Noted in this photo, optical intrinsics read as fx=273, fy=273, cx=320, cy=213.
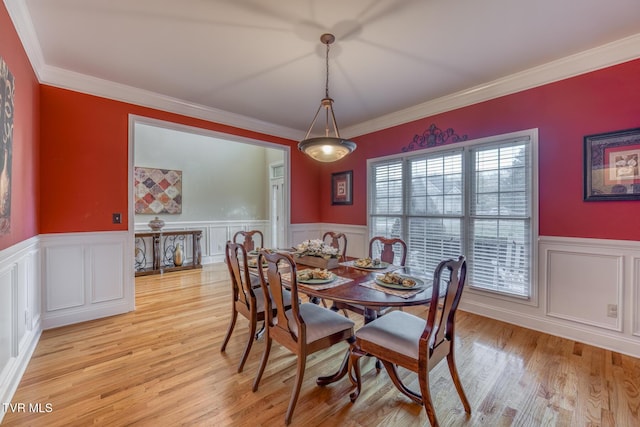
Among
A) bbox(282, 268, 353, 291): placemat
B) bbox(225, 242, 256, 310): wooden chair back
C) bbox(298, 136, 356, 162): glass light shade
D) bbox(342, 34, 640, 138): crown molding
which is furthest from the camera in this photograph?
bbox(342, 34, 640, 138): crown molding

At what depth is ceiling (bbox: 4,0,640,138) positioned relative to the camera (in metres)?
1.99

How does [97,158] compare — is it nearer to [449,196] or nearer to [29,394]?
[29,394]

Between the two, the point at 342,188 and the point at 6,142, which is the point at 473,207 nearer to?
the point at 342,188

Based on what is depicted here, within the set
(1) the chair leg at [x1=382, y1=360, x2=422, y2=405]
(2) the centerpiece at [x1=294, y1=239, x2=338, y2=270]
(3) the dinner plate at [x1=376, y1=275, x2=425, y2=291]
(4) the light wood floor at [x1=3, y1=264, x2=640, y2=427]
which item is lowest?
(4) the light wood floor at [x1=3, y1=264, x2=640, y2=427]

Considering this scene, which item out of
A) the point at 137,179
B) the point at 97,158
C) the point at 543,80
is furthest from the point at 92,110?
the point at 543,80

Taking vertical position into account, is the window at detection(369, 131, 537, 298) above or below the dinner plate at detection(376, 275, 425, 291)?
above

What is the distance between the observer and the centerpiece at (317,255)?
2.40m

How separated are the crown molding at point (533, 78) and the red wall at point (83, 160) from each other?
137 inches

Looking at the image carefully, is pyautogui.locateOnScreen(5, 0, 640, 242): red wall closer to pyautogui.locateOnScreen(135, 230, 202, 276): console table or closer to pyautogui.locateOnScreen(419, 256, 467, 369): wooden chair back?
pyautogui.locateOnScreen(419, 256, 467, 369): wooden chair back

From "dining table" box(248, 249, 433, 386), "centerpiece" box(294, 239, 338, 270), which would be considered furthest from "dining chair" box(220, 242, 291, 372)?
"centerpiece" box(294, 239, 338, 270)

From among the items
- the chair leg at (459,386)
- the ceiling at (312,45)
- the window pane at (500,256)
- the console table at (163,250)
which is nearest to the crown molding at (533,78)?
the ceiling at (312,45)

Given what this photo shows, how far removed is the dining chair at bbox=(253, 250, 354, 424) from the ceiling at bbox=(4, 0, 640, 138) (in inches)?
72.4

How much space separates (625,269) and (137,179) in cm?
716

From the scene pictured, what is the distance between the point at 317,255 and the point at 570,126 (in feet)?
9.06
